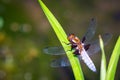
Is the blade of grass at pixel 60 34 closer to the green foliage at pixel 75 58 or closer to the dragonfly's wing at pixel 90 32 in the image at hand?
the green foliage at pixel 75 58

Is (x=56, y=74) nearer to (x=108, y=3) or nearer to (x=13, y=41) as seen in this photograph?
(x=13, y=41)

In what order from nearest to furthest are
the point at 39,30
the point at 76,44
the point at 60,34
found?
the point at 60,34
the point at 76,44
the point at 39,30

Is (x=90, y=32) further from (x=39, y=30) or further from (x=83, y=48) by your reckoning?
(x=39, y=30)

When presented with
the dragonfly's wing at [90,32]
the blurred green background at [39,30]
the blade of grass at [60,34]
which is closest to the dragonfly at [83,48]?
the dragonfly's wing at [90,32]

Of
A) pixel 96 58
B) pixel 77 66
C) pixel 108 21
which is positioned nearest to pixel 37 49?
pixel 96 58

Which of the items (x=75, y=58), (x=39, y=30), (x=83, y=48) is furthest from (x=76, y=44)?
(x=39, y=30)

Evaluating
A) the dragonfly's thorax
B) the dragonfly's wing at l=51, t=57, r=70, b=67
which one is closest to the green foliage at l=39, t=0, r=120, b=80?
the dragonfly's thorax

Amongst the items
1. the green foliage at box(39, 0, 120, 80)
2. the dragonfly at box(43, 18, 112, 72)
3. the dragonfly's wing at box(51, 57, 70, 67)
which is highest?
the green foliage at box(39, 0, 120, 80)

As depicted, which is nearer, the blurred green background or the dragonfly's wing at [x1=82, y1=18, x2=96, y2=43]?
the dragonfly's wing at [x1=82, y1=18, x2=96, y2=43]

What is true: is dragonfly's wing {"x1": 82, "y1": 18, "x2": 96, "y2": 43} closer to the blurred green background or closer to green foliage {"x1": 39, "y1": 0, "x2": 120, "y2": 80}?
green foliage {"x1": 39, "y1": 0, "x2": 120, "y2": 80}
